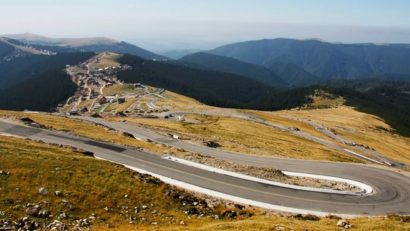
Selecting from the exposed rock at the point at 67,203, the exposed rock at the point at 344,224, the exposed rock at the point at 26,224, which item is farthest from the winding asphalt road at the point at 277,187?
the exposed rock at the point at 26,224

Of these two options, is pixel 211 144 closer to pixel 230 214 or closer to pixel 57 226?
pixel 230 214

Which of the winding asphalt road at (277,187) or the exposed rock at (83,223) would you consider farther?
the winding asphalt road at (277,187)

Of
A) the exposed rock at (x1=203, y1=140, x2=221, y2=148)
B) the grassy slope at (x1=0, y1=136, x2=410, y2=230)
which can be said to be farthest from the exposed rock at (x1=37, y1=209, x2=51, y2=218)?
the exposed rock at (x1=203, y1=140, x2=221, y2=148)

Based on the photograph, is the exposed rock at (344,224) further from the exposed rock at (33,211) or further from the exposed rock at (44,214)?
the exposed rock at (33,211)

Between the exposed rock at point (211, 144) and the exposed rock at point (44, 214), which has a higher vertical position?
the exposed rock at point (44, 214)

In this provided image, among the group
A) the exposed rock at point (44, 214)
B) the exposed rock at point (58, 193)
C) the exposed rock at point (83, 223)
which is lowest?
the exposed rock at point (83, 223)

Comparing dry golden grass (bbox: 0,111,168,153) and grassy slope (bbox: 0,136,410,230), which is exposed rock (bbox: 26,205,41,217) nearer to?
grassy slope (bbox: 0,136,410,230)

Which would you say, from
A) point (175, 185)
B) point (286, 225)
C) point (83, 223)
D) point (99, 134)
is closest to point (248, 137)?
point (99, 134)
